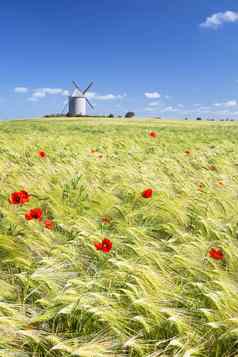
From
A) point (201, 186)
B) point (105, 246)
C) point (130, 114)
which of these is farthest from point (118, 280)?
point (130, 114)

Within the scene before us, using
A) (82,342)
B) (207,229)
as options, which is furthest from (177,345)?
(207,229)

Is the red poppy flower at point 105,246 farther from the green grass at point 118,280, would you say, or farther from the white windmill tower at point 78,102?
the white windmill tower at point 78,102

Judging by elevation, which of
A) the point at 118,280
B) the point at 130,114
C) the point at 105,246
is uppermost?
the point at 130,114

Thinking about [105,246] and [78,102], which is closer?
[105,246]

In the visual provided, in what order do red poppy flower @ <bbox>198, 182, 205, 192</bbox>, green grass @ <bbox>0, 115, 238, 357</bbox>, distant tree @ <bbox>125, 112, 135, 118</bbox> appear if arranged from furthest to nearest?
distant tree @ <bbox>125, 112, 135, 118</bbox>, red poppy flower @ <bbox>198, 182, 205, 192</bbox>, green grass @ <bbox>0, 115, 238, 357</bbox>

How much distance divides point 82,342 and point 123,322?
221 mm

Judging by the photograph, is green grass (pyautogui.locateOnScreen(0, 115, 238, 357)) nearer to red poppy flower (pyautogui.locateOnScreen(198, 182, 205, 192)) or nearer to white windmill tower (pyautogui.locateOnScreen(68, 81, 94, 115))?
red poppy flower (pyautogui.locateOnScreen(198, 182, 205, 192))

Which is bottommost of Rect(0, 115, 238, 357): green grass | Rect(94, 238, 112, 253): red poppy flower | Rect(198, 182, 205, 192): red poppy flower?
Rect(0, 115, 238, 357): green grass

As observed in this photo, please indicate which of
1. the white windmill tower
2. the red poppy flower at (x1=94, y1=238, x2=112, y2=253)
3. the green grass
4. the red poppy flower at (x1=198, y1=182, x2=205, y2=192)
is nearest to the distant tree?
the white windmill tower

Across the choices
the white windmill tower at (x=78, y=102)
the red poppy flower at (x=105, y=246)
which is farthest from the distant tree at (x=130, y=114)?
the red poppy flower at (x=105, y=246)

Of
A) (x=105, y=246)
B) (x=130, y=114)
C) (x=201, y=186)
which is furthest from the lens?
(x=130, y=114)

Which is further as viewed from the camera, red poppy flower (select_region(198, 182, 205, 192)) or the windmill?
the windmill

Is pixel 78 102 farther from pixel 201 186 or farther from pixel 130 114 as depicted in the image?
pixel 201 186

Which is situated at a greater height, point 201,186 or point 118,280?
point 201,186
